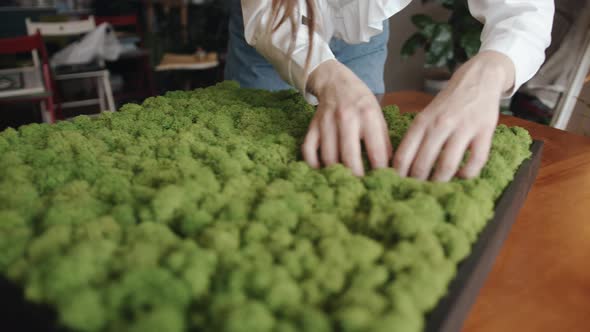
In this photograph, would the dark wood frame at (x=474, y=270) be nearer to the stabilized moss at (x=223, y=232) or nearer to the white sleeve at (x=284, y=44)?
the stabilized moss at (x=223, y=232)

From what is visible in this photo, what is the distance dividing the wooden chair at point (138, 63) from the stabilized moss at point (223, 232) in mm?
2864

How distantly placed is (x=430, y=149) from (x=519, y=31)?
0.31m

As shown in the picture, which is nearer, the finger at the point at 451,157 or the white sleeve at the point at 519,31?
the finger at the point at 451,157

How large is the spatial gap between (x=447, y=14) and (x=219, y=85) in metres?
2.28

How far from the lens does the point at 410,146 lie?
0.56 metres

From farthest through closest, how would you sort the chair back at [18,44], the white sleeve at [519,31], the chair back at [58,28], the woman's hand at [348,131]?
the chair back at [58,28] → the chair back at [18,44] → the white sleeve at [519,31] → the woman's hand at [348,131]

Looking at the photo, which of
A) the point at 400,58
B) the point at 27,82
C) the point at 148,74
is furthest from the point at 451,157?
the point at 148,74

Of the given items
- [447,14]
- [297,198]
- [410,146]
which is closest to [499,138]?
[410,146]

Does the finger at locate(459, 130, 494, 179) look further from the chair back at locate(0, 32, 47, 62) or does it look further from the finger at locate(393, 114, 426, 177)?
the chair back at locate(0, 32, 47, 62)

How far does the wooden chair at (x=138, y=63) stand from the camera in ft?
10.9

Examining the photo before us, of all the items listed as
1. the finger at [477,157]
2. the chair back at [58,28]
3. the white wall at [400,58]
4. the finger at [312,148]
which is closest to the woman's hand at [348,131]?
the finger at [312,148]

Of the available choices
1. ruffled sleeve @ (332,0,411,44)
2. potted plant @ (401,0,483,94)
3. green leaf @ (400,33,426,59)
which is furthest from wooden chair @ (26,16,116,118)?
ruffled sleeve @ (332,0,411,44)

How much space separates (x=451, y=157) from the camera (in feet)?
1.78

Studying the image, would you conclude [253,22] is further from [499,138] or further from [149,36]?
[149,36]
